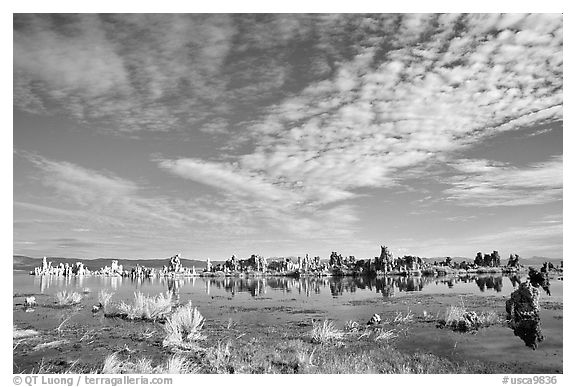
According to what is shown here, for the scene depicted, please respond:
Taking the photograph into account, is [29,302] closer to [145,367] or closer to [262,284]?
[145,367]

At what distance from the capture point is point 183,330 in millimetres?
12281

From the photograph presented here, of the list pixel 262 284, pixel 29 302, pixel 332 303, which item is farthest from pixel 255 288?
pixel 29 302

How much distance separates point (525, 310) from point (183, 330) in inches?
446

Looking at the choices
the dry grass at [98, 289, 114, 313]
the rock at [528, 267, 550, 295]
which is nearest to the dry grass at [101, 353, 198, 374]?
the dry grass at [98, 289, 114, 313]

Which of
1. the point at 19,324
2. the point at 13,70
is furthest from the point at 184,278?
the point at 13,70

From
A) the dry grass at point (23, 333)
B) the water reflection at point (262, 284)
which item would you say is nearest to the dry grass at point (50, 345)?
the dry grass at point (23, 333)

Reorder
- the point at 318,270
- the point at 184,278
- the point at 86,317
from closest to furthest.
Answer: the point at 86,317 < the point at 184,278 < the point at 318,270
